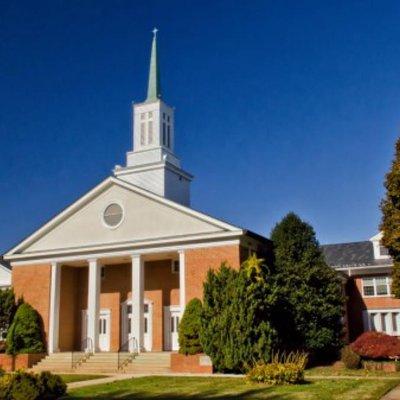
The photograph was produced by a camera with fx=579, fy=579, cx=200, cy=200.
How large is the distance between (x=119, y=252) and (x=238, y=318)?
10.1 meters

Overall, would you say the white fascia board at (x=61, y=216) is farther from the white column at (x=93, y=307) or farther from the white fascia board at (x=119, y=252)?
the white column at (x=93, y=307)

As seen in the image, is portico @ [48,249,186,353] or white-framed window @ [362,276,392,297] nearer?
portico @ [48,249,186,353]

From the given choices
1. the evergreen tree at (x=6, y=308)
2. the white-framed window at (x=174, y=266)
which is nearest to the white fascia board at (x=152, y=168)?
the white-framed window at (x=174, y=266)

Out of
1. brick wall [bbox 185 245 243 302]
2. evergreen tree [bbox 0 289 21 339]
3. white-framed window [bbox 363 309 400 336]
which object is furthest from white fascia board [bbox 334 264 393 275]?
evergreen tree [bbox 0 289 21 339]

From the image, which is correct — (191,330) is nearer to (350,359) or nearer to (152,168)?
(350,359)

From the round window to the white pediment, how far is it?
230mm

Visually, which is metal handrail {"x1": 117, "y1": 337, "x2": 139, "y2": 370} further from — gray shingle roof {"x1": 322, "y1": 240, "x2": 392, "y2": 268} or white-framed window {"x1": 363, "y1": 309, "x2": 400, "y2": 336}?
white-framed window {"x1": 363, "y1": 309, "x2": 400, "y2": 336}

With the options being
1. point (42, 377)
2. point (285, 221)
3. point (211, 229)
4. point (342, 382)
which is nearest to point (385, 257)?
point (285, 221)

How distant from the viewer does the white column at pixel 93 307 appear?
3241 centimetres

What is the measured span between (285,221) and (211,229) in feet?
13.0

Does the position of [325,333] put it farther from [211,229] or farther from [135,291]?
[135,291]

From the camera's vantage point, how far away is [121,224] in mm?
33500

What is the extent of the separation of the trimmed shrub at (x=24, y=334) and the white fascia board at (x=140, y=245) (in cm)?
347

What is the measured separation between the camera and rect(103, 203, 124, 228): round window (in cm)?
3375
